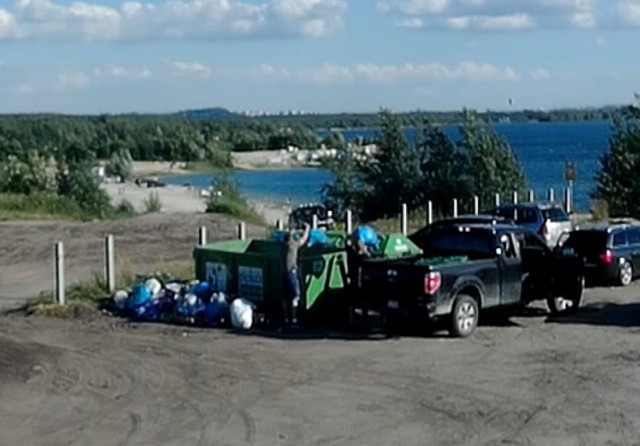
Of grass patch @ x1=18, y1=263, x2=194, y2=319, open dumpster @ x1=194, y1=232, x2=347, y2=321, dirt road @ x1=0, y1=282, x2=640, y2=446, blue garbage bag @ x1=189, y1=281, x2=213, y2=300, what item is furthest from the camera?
grass patch @ x1=18, y1=263, x2=194, y2=319

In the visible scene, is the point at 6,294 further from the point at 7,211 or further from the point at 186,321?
the point at 7,211

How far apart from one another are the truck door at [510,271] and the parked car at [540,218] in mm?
10658

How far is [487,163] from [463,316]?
3038cm

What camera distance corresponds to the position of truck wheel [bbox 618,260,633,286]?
28359 millimetres

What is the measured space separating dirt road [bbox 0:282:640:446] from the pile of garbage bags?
2.00ft

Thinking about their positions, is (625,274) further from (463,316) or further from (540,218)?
(463,316)

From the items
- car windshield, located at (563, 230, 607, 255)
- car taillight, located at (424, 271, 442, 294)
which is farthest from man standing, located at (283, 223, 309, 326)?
car windshield, located at (563, 230, 607, 255)

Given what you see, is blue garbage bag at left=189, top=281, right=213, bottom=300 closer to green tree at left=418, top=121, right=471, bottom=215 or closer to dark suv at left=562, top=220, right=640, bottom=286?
dark suv at left=562, top=220, right=640, bottom=286

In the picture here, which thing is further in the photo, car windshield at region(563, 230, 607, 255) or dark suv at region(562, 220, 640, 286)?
car windshield at region(563, 230, 607, 255)

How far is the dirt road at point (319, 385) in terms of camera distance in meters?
14.6

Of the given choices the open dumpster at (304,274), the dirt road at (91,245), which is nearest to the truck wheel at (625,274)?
the open dumpster at (304,274)

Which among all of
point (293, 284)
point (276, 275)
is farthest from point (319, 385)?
point (276, 275)

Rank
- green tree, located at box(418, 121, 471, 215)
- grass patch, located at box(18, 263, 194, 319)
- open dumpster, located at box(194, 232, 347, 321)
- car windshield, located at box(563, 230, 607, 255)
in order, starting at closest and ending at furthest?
open dumpster, located at box(194, 232, 347, 321)
grass patch, located at box(18, 263, 194, 319)
car windshield, located at box(563, 230, 607, 255)
green tree, located at box(418, 121, 471, 215)

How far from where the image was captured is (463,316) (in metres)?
21.5
